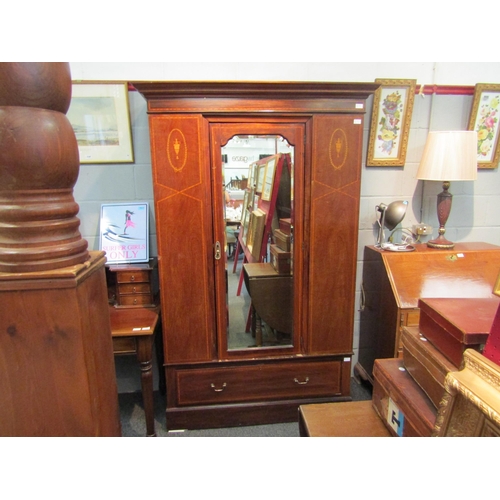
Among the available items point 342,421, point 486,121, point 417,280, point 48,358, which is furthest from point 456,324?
point 486,121

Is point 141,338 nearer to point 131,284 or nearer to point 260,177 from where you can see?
point 131,284

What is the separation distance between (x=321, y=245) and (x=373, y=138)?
2.92 ft

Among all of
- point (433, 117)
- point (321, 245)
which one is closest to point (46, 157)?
point (321, 245)

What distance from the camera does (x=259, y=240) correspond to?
1.79 metres

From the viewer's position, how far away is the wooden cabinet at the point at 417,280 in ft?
5.67

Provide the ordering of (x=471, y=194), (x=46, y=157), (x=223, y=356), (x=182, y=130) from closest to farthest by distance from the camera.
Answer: (x=46, y=157)
(x=182, y=130)
(x=223, y=356)
(x=471, y=194)

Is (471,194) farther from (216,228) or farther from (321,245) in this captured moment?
(216,228)

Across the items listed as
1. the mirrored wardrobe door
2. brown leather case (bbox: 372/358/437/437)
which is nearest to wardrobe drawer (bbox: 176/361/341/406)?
the mirrored wardrobe door

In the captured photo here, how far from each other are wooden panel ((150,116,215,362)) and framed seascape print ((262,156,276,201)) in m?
0.31

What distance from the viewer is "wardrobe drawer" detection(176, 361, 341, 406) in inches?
71.0

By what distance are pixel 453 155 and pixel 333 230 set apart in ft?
2.77

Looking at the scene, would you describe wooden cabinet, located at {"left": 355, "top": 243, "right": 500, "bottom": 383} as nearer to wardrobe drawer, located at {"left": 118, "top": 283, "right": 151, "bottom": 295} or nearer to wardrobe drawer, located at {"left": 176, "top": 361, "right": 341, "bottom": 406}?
wardrobe drawer, located at {"left": 176, "top": 361, "right": 341, "bottom": 406}

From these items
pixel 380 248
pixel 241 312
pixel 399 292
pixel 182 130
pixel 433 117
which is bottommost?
pixel 241 312

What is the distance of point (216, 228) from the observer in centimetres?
167
